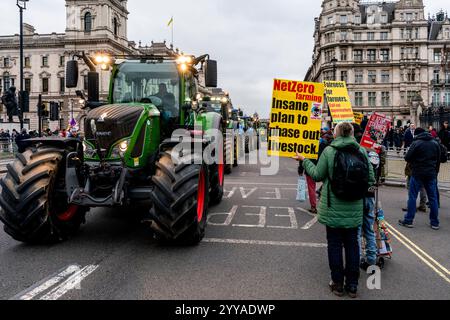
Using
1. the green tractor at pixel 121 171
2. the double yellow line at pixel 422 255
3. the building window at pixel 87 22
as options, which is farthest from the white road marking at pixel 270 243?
the building window at pixel 87 22

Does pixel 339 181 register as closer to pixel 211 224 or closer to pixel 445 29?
pixel 211 224

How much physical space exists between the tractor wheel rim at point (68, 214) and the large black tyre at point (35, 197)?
2 centimetres

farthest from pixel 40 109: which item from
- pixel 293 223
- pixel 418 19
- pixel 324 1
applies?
pixel 418 19

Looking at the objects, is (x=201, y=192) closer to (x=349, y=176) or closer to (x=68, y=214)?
(x=68, y=214)

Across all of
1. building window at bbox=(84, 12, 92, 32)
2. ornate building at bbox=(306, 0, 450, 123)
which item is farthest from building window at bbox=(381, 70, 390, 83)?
building window at bbox=(84, 12, 92, 32)

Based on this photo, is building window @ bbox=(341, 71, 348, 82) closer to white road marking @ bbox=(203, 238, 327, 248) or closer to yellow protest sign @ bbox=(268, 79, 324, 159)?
yellow protest sign @ bbox=(268, 79, 324, 159)

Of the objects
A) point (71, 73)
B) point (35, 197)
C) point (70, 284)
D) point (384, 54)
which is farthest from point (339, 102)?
point (384, 54)

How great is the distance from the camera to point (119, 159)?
223 inches

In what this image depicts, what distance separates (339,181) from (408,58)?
259ft

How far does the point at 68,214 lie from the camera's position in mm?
6090

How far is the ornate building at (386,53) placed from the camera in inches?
2822

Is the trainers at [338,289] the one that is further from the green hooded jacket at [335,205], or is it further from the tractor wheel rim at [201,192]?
the tractor wheel rim at [201,192]
